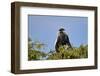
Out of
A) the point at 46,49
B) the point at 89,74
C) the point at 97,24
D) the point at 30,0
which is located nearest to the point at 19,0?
the point at 30,0

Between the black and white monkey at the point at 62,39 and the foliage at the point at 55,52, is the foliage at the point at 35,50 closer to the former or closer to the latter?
the foliage at the point at 55,52

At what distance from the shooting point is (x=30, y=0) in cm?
151

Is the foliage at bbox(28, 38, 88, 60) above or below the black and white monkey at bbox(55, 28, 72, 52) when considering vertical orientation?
below

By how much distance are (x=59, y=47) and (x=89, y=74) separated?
31 cm

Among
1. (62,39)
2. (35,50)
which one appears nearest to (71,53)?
(62,39)

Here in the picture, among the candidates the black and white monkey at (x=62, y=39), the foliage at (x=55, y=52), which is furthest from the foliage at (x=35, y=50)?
the black and white monkey at (x=62, y=39)

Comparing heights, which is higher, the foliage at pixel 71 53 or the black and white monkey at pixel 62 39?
the black and white monkey at pixel 62 39

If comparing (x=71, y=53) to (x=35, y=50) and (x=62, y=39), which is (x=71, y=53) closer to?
(x=62, y=39)

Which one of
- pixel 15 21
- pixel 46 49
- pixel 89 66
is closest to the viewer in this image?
pixel 15 21

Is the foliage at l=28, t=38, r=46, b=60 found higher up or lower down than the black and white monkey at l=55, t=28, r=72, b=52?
lower down

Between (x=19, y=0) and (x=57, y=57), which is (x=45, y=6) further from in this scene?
(x=57, y=57)

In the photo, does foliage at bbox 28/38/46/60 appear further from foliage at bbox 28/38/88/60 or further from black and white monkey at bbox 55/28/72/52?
black and white monkey at bbox 55/28/72/52

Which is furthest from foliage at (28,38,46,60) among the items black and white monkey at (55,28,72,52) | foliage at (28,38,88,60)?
black and white monkey at (55,28,72,52)

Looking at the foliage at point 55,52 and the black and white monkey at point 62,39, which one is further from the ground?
the black and white monkey at point 62,39
